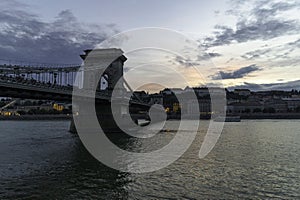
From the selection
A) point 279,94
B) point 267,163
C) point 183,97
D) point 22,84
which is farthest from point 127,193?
point 279,94

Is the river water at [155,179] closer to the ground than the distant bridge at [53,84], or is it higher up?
closer to the ground

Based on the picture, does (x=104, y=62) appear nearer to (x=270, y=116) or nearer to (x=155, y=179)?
(x=155, y=179)

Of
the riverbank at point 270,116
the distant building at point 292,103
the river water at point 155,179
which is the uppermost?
the distant building at point 292,103

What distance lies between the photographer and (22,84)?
19750 mm

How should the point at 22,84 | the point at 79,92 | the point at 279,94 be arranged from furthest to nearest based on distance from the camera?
the point at 279,94 → the point at 79,92 → the point at 22,84

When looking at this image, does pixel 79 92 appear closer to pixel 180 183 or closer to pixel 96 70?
pixel 96 70

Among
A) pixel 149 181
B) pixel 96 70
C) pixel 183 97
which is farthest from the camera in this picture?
pixel 183 97

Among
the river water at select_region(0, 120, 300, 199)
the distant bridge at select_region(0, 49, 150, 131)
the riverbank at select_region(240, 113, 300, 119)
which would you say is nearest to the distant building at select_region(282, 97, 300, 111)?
the riverbank at select_region(240, 113, 300, 119)

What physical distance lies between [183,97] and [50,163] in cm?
12369

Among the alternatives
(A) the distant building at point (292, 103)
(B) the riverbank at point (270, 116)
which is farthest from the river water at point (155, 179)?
(A) the distant building at point (292, 103)

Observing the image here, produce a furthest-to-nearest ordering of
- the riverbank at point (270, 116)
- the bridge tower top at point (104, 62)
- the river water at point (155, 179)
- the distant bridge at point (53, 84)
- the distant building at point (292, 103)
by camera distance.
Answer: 1. the distant building at point (292, 103)
2. the riverbank at point (270, 116)
3. the bridge tower top at point (104, 62)
4. the distant bridge at point (53, 84)
5. the river water at point (155, 179)

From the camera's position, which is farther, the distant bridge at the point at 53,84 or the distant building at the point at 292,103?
the distant building at the point at 292,103

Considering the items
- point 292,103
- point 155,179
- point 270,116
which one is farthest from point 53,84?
point 292,103

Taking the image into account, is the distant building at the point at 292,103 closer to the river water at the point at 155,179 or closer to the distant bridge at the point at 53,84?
the distant bridge at the point at 53,84
